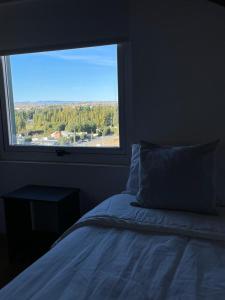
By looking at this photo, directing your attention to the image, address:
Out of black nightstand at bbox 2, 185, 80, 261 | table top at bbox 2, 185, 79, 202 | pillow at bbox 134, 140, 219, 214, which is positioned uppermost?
pillow at bbox 134, 140, 219, 214

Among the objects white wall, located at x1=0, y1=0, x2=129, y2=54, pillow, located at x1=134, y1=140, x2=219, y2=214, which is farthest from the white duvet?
white wall, located at x1=0, y1=0, x2=129, y2=54

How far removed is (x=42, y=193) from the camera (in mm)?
2479

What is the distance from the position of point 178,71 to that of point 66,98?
1.03 m

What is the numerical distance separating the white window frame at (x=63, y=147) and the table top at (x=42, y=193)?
0.28 metres

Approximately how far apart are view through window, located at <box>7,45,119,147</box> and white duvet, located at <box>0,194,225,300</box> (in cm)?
112

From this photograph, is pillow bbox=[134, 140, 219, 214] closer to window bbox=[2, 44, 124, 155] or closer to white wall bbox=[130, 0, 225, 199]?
white wall bbox=[130, 0, 225, 199]

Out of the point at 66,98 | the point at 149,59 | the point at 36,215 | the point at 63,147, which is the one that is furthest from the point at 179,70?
the point at 36,215

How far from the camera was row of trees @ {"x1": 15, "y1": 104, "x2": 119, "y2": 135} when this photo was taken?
261 cm

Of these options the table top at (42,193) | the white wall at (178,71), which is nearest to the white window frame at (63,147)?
the white wall at (178,71)

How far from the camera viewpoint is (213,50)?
2.11 meters

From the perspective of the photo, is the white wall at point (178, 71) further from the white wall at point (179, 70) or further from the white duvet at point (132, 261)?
the white duvet at point (132, 261)

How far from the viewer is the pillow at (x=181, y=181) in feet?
5.51

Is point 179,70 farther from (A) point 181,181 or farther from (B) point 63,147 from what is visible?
(B) point 63,147

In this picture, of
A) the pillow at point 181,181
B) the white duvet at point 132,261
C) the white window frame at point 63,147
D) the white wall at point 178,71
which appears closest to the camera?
the white duvet at point 132,261
